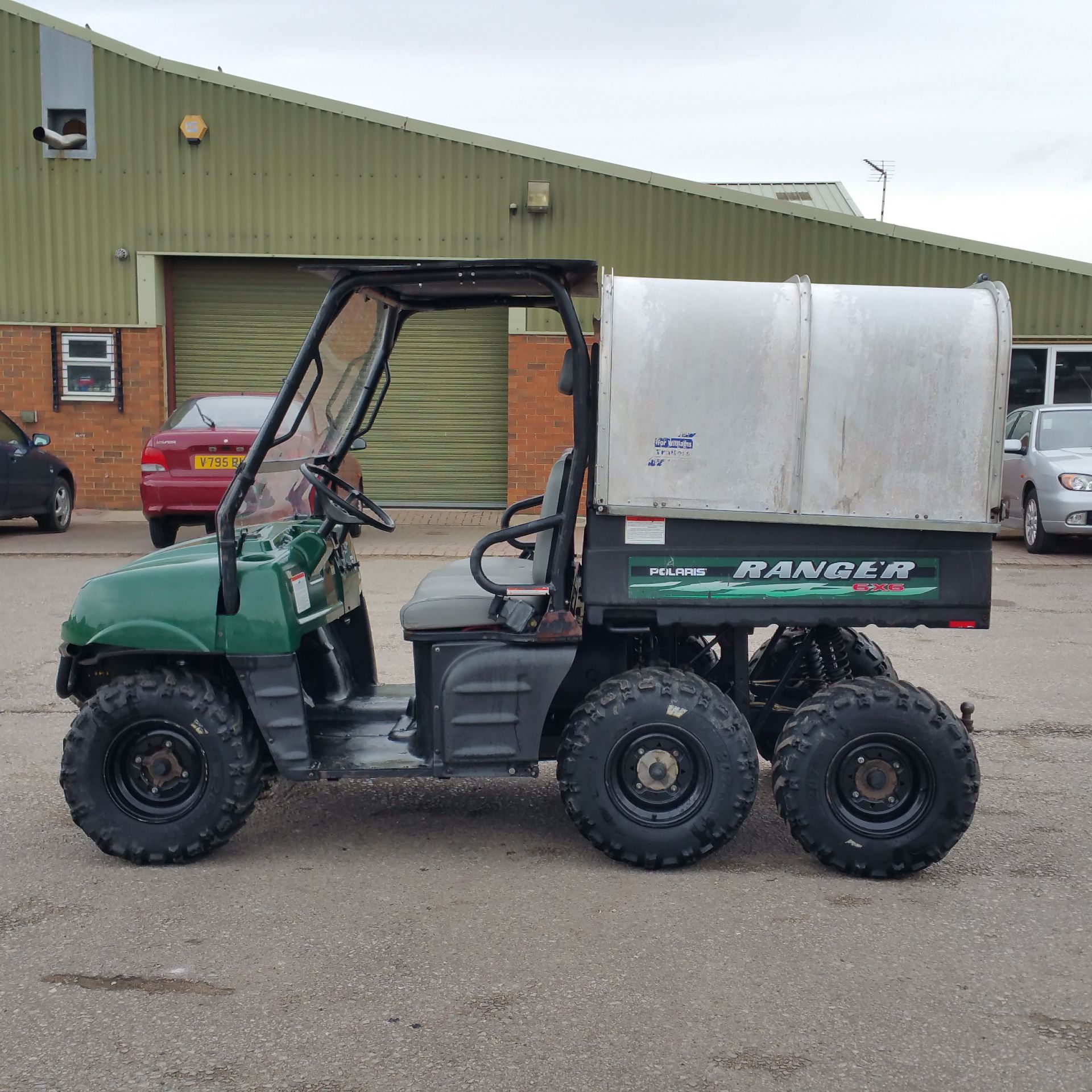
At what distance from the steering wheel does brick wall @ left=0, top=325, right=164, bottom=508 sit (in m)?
13.0

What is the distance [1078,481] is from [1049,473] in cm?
31

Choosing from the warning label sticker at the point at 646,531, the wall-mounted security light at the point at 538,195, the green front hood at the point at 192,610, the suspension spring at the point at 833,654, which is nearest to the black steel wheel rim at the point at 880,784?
the suspension spring at the point at 833,654

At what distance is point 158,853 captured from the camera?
4531 mm

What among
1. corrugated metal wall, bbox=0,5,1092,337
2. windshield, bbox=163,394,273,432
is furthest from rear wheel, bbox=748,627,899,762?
corrugated metal wall, bbox=0,5,1092,337

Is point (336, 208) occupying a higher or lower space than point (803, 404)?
higher

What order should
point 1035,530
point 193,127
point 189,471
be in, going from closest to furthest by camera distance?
1. point 189,471
2. point 1035,530
3. point 193,127

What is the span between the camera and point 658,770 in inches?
176

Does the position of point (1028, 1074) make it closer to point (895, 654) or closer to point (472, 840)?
point (472, 840)

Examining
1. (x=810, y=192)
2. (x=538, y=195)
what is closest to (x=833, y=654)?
(x=538, y=195)

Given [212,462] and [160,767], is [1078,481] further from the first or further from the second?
[160,767]

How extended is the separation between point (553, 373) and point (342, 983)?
14.1 metres

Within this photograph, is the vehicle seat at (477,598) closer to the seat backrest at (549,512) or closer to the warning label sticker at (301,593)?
the seat backrest at (549,512)

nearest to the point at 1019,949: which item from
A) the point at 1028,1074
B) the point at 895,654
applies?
the point at 1028,1074

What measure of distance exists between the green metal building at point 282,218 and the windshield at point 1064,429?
316cm
